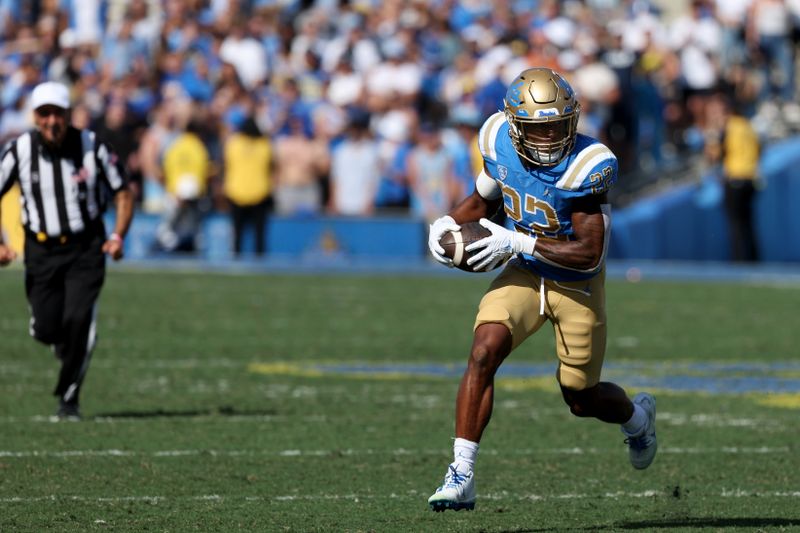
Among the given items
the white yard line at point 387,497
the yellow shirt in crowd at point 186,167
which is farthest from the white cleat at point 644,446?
the yellow shirt in crowd at point 186,167

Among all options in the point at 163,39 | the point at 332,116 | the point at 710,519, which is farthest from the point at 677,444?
the point at 163,39

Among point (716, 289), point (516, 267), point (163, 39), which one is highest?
point (163, 39)

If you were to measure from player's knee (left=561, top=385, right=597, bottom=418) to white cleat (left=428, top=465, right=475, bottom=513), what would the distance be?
0.68 meters

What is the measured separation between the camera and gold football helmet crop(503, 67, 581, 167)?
5.36 metres

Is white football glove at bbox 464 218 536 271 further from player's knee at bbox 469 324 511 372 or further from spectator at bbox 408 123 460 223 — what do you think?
spectator at bbox 408 123 460 223

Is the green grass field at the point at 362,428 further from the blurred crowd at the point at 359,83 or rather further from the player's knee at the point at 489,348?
the blurred crowd at the point at 359,83

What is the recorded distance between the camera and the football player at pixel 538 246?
5.32m

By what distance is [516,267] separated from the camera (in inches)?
224

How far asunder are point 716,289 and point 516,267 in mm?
10149

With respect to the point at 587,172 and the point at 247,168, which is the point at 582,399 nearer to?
the point at 587,172

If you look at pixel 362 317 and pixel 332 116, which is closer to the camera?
pixel 362 317

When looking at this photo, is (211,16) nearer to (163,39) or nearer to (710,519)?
(163,39)

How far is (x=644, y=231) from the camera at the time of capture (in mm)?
17891

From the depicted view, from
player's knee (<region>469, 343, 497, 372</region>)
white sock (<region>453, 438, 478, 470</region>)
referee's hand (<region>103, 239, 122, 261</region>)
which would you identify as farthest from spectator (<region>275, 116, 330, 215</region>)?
white sock (<region>453, 438, 478, 470</region>)
